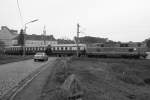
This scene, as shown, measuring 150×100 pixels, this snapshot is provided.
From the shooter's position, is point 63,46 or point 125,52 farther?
point 63,46

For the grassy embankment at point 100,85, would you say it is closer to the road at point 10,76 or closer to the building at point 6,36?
the road at point 10,76

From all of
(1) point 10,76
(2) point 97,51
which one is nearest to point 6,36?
(2) point 97,51

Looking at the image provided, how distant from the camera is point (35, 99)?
5.67 m

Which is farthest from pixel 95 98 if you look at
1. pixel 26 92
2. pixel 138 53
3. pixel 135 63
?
pixel 138 53

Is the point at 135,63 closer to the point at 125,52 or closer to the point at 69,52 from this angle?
the point at 125,52

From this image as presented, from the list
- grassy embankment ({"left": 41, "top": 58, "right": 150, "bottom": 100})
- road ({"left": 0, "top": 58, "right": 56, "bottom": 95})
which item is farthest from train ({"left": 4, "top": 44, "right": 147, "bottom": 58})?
road ({"left": 0, "top": 58, "right": 56, "bottom": 95})

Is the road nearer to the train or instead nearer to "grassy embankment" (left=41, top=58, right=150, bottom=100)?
"grassy embankment" (left=41, top=58, right=150, bottom=100)

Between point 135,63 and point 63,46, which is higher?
point 63,46

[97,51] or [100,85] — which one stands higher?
[97,51]

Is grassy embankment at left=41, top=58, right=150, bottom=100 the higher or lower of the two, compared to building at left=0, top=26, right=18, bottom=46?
lower

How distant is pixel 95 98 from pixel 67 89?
2394mm

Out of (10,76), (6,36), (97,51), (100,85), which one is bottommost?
(100,85)

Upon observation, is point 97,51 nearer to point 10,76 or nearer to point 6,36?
point 10,76

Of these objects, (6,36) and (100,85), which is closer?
(100,85)
